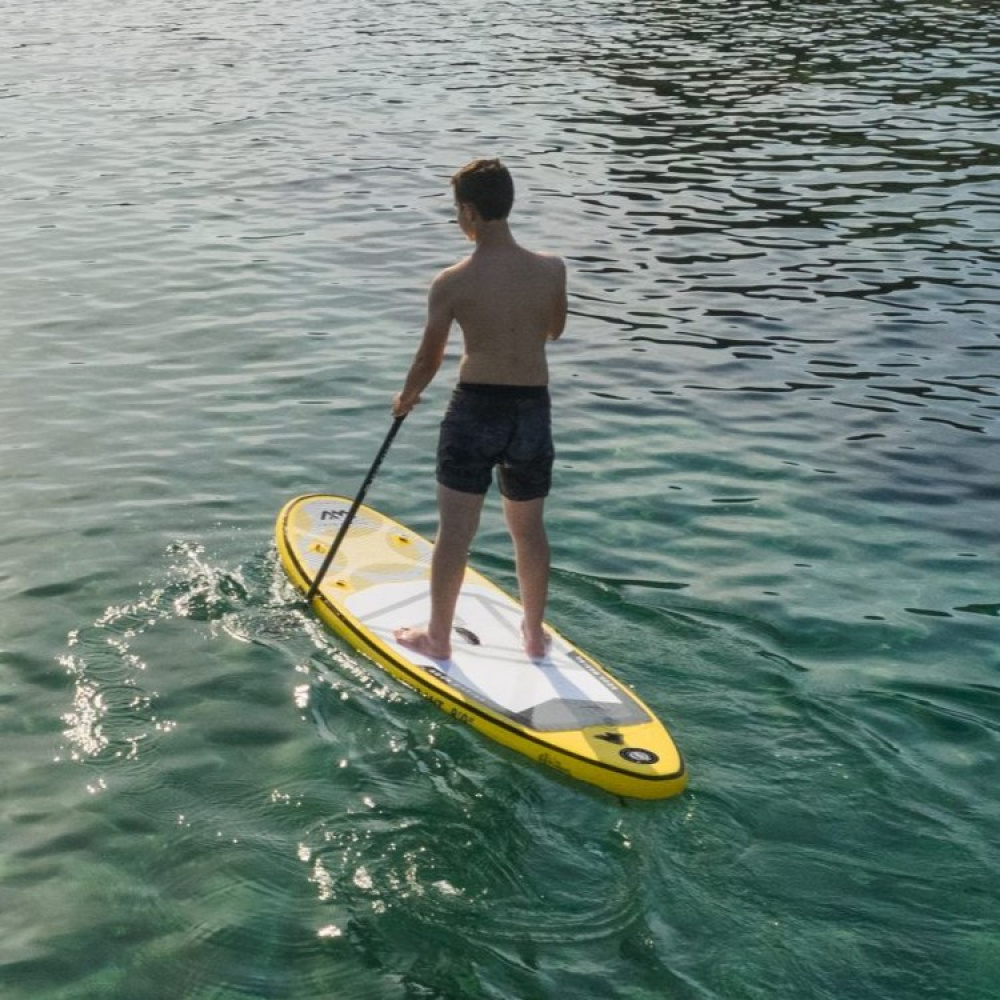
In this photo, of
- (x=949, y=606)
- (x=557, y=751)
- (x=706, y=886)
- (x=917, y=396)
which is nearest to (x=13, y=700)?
(x=557, y=751)

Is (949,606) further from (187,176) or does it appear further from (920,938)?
(187,176)

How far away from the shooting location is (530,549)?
298 inches

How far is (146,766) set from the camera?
697 centimetres

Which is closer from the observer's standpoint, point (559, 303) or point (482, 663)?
point (559, 303)

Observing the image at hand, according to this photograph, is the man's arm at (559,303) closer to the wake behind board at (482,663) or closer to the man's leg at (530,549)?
the man's leg at (530,549)

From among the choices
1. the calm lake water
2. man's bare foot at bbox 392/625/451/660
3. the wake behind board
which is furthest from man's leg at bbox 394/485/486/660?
the calm lake water

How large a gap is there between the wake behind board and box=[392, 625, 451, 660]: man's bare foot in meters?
0.04

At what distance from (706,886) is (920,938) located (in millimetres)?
844

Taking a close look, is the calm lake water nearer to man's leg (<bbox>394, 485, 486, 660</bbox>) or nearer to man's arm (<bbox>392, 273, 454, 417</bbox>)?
man's leg (<bbox>394, 485, 486, 660</bbox>)

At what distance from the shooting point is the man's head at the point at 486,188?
6.94 metres

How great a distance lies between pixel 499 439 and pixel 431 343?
0.59 metres

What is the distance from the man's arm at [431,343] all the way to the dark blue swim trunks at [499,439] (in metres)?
0.22

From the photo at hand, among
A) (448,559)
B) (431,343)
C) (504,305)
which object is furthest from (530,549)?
(504,305)

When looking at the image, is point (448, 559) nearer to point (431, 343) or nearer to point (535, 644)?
point (535, 644)
